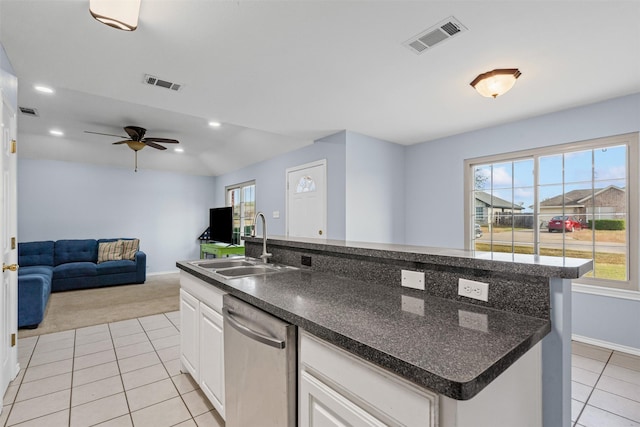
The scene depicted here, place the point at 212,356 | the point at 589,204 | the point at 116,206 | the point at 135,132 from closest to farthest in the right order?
the point at 212,356 → the point at 589,204 → the point at 135,132 → the point at 116,206

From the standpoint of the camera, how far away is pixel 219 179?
7766mm

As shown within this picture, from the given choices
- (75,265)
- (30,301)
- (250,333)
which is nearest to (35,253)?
(75,265)

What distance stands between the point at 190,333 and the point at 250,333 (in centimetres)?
110

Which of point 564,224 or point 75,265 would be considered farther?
point 75,265

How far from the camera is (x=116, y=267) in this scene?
18.4ft

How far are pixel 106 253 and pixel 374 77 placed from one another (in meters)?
6.03

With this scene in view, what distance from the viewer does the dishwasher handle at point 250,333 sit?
1220mm

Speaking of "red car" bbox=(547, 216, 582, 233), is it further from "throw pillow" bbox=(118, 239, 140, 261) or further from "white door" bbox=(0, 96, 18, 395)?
"throw pillow" bbox=(118, 239, 140, 261)

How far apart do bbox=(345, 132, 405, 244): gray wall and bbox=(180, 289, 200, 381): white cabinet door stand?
2.32m

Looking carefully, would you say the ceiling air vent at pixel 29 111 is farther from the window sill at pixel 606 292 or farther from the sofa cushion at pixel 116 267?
the window sill at pixel 606 292

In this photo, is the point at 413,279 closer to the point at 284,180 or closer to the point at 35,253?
the point at 284,180

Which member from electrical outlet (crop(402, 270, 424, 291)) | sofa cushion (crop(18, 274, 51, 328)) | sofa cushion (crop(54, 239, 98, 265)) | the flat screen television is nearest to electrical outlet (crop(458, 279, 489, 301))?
electrical outlet (crop(402, 270, 424, 291))

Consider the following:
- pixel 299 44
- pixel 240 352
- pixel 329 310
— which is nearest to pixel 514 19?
pixel 299 44

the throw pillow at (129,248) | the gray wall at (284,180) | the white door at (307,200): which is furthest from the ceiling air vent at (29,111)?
the white door at (307,200)
